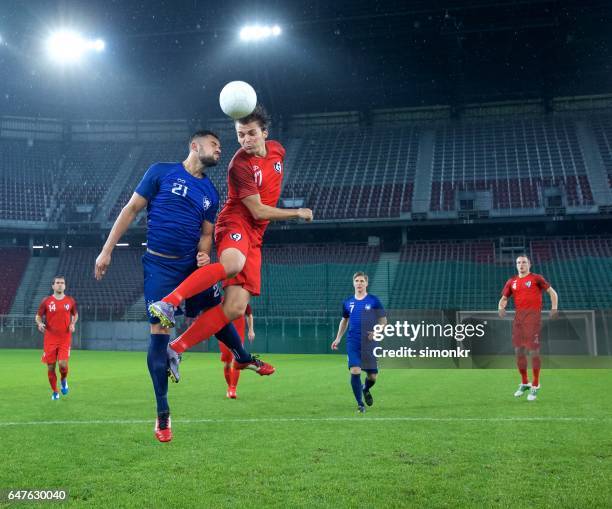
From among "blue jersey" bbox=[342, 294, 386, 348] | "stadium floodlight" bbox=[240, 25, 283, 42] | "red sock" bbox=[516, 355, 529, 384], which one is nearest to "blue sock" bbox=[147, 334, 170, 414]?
"blue jersey" bbox=[342, 294, 386, 348]

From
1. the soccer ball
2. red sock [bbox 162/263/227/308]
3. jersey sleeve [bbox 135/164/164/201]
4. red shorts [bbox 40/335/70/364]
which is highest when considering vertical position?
the soccer ball

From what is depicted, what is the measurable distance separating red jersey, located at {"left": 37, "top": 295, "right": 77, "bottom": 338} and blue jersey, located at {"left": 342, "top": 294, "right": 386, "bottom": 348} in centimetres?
530

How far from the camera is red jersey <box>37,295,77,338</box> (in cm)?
1250

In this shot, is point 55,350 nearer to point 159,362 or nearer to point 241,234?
point 159,362

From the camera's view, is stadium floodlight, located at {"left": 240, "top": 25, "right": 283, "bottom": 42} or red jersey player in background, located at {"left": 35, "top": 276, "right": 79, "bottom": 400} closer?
red jersey player in background, located at {"left": 35, "top": 276, "right": 79, "bottom": 400}

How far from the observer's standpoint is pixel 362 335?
10797 millimetres

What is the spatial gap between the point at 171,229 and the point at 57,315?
7669 millimetres

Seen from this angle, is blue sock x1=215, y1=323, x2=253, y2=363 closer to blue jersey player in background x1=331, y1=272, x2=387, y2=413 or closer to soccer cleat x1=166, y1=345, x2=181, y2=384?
soccer cleat x1=166, y1=345, x2=181, y2=384

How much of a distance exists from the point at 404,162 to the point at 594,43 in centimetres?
1206

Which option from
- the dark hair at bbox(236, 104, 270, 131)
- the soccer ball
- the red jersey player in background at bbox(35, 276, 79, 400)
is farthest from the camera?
the red jersey player in background at bbox(35, 276, 79, 400)

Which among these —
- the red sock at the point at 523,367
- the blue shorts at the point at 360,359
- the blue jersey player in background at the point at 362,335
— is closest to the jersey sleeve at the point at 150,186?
the blue jersey player in background at the point at 362,335

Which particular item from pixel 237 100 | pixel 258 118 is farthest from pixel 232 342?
pixel 237 100

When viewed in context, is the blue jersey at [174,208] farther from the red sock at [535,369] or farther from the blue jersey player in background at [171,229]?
the red sock at [535,369]

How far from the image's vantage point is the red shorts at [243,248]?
20.0 feet
